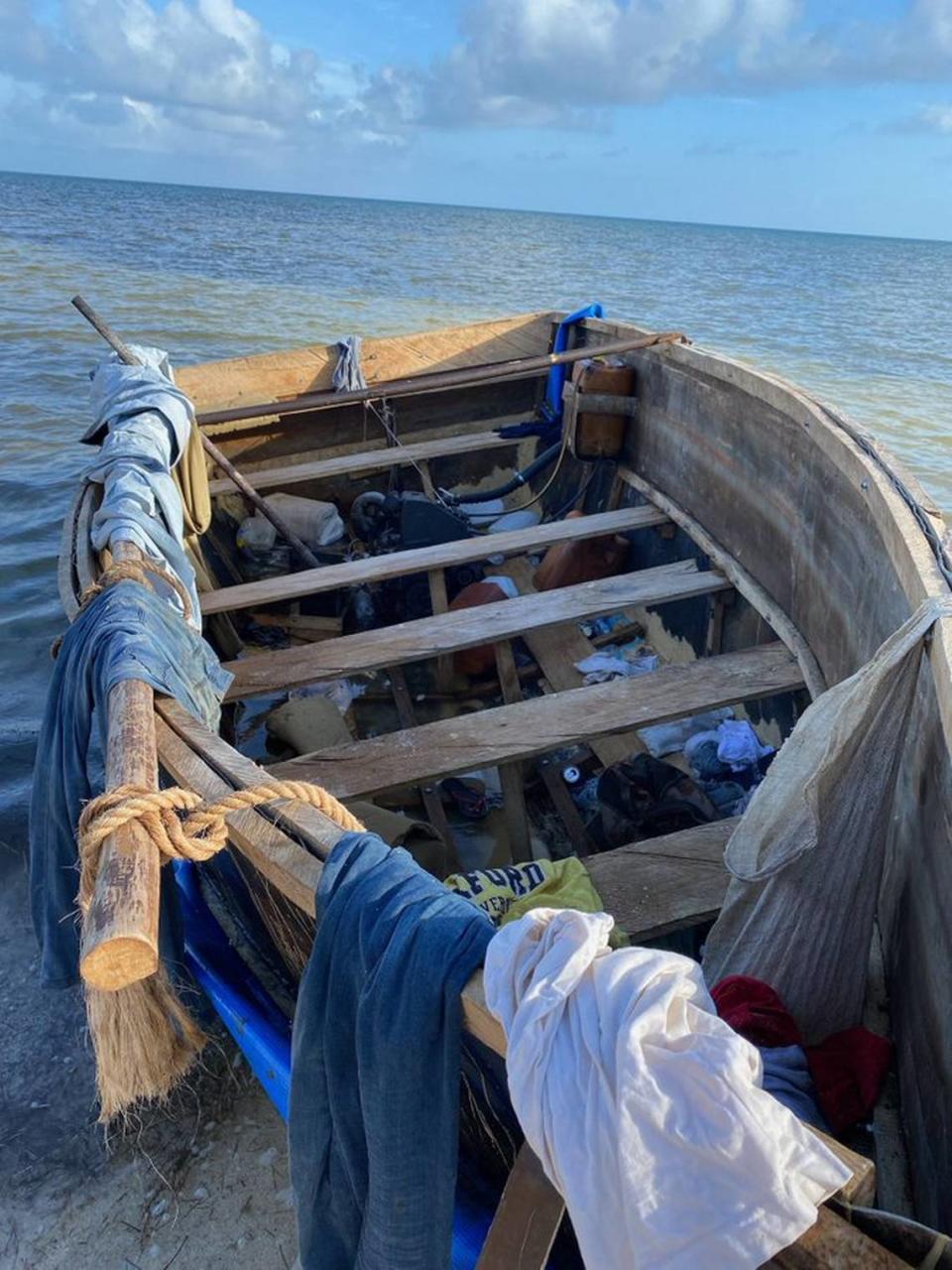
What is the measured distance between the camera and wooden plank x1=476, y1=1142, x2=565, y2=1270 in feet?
3.87

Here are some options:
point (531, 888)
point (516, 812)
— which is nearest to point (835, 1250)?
point (531, 888)

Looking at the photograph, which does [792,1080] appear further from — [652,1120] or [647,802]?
[647,802]

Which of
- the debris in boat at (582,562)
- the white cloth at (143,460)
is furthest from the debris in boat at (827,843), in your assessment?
the debris in boat at (582,562)

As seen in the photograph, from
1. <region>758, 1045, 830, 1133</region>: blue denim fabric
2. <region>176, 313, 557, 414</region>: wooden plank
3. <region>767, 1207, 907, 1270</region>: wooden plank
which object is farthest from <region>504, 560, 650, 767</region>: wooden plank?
<region>767, 1207, 907, 1270</region>: wooden plank

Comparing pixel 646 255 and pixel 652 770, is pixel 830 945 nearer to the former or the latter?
pixel 652 770

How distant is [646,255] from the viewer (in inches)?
2199

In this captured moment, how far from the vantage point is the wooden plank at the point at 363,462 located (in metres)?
6.07

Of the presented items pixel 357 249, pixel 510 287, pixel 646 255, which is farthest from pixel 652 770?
pixel 646 255

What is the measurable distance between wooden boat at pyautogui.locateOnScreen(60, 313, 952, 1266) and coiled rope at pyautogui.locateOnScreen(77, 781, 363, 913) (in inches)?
2.7

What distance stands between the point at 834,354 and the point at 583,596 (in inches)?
644

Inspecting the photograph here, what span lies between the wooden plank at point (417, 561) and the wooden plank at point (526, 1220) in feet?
11.6

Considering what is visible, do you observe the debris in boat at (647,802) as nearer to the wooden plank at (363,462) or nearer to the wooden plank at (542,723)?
the wooden plank at (542,723)

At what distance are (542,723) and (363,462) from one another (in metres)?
3.48

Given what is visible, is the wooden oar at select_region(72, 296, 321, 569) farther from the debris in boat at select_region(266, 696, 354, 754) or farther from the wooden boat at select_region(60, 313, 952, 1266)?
the debris in boat at select_region(266, 696, 354, 754)
